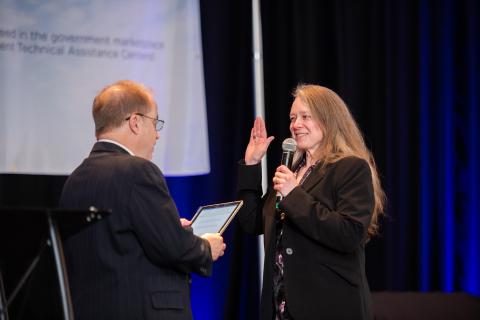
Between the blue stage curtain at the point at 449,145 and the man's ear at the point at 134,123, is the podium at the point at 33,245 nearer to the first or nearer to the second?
the man's ear at the point at 134,123

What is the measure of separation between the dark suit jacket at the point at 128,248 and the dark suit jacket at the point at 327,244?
0.52 m

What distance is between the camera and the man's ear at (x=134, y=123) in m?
2.36

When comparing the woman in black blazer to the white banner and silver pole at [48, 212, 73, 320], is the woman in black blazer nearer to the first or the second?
silver pole at [48, 212, 73, 320]

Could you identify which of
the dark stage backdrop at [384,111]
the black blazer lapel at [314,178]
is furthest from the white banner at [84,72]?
the black blazer lapel at [314,178]

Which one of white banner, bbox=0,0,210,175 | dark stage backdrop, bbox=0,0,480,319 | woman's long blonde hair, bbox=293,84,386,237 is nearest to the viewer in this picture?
woman's long blonde hair, bbox=293,84,386,237

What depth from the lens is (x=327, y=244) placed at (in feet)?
8.52

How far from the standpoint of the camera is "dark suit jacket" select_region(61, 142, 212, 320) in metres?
2.21

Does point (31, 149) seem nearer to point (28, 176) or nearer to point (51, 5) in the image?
point (28, 176)

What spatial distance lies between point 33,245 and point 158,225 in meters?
0.42

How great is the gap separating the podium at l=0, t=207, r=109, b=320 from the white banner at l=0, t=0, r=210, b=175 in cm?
180

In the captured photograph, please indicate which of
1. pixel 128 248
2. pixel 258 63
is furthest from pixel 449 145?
pixel 128 248

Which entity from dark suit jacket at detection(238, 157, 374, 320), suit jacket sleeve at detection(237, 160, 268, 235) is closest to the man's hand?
dark suit jacket at detection(238, 157, 374, 320)

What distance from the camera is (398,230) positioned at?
4543mm

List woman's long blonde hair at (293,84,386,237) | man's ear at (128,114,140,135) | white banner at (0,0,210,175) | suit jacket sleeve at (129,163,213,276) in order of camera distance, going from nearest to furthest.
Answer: suit jacket sleeve at (129,163,213,276) → man's ear at (128,114,140,135) → woman's long blonde hair at (293,84,386,237) → white banner at (0,0,210,175)
